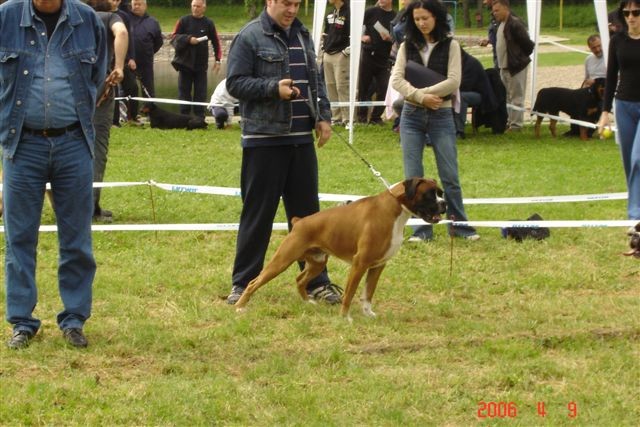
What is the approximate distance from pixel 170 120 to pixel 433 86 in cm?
866

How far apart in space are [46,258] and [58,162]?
273 cm

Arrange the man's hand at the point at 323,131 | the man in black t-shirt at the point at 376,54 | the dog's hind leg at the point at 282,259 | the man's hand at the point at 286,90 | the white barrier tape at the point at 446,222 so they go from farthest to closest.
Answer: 1. the man in black t-shirt at the point at 376,54
2. the white barrier tape at the point at 446,222
3. the man's hand at the point at 323,131
4. the dog's hind leg at the point at 282,259
5. the man's hand at the point at 286,90

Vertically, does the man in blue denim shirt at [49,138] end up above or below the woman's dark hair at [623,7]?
below

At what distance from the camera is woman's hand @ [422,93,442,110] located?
8556mm

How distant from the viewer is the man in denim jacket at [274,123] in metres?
6.75

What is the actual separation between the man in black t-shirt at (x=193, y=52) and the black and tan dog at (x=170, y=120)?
100cm

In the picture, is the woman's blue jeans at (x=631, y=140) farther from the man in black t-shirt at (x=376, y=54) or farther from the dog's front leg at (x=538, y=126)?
the man in black t-shirt at (x=376, y=54)

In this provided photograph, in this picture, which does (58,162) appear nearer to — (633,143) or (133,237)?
(133,237)

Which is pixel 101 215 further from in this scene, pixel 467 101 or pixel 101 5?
pixel 467 101

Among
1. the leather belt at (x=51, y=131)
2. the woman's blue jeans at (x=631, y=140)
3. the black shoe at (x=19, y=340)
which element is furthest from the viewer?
the woman's blue jeans at (x=631, y=140)

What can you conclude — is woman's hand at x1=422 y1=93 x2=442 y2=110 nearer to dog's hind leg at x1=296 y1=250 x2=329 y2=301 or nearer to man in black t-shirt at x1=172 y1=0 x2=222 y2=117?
dog's hind leg at x1=296 y1=250 x2=329 y2=301

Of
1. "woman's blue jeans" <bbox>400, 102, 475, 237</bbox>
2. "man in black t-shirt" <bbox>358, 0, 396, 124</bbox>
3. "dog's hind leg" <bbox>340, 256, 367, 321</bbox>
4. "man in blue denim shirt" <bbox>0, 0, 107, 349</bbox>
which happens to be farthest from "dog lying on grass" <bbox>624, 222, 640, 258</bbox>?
"man in black t-shirt" <bbox>358, 0, 396, 124</bbox>

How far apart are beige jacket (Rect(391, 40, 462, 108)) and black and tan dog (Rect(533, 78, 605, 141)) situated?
7086 millimetres
